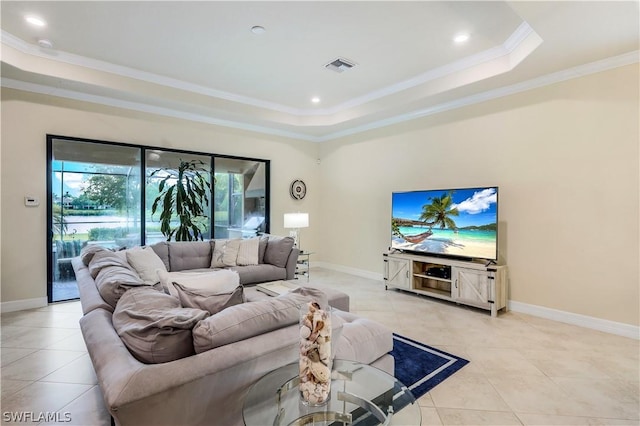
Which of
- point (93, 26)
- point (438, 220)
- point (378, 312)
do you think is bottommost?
point (378, 312)

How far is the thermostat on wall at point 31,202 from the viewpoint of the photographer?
13.6 feet

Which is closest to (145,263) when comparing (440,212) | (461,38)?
(440,212)

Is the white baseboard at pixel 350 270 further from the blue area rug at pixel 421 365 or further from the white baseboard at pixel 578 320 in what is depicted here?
the blue area rug at pixel 421 365

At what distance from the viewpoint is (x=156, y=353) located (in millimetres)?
1345

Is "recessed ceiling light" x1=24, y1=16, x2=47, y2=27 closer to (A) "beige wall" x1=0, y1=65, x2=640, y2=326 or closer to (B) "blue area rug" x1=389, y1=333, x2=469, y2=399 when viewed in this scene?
(A) "beige wall" x1=0, y1=65, x2=640, y2=326

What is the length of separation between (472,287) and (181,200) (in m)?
4.40

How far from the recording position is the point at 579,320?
3641 mm

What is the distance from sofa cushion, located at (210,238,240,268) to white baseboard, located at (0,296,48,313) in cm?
222

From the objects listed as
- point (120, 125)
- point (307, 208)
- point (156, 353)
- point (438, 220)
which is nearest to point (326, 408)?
point (156, 353)

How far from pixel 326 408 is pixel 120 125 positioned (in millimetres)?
5048

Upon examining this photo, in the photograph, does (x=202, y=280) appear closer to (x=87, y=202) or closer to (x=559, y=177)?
(x=87, y=202)

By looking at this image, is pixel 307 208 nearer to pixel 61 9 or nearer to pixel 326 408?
pixel 61 9

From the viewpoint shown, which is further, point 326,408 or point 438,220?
point 438,220

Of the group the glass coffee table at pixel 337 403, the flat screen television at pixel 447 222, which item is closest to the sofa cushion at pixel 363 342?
the glass coffee table at pixel 337 403
